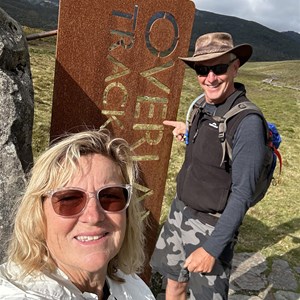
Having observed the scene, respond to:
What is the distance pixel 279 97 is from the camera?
68.7ft

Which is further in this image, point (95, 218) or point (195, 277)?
point (195, 277)

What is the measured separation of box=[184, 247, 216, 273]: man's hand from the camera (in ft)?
9.02

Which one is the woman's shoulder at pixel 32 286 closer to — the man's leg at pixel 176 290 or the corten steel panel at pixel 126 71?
the corten steel panel at pixel 126 71

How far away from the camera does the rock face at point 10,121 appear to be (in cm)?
256

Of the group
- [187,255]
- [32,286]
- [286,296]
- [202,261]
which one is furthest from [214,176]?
[286,296]

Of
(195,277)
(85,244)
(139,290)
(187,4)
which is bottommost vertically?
(195,277)

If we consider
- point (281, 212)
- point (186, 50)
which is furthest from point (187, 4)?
point (281, 212)

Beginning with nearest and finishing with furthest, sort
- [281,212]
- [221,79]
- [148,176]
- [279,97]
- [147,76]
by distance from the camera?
[221,79], [147,76], [148,176], [281,212], [279,97]

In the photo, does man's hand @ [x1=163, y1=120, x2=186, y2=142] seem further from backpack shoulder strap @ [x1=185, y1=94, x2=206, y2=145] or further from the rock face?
the rock face

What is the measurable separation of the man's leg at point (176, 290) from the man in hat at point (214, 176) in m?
0.21

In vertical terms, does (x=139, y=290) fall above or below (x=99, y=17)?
below

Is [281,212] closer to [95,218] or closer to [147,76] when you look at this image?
[147,76]

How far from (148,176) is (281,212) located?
12.6 ft

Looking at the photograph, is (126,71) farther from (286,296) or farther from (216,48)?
(286,296)
